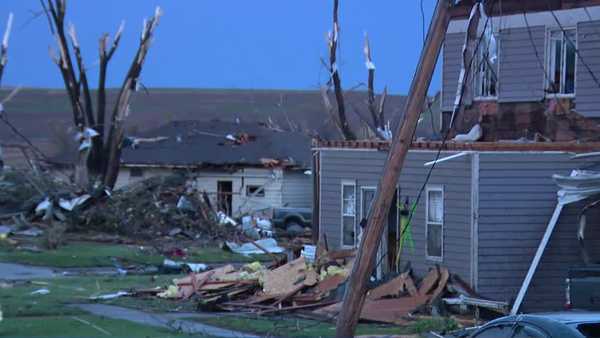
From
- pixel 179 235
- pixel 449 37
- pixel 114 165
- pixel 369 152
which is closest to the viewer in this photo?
pixel 369 152

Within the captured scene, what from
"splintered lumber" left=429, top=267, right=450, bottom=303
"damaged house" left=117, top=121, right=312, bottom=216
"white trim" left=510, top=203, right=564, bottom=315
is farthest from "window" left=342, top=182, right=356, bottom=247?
"damaged house" left=117, top=121, right=312, bottom=216

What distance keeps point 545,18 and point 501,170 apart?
457cm

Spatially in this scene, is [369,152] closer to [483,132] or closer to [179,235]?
[483,132]

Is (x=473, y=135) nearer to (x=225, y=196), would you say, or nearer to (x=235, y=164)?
(x=235, y=164)

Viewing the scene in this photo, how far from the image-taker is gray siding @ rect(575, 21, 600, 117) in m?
23.3

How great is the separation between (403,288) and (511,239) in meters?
2.39

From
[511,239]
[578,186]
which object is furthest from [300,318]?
[578,186]

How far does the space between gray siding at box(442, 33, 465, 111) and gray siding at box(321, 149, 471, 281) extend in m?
3.04

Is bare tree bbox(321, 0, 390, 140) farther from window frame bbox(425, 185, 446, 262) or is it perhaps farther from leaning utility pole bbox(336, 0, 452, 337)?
leaning utility pole bbox(336, 0, 452, 337)

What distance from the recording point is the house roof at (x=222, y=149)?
168 feet

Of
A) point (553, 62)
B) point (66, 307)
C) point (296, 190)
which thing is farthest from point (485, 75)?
point (296, 190)

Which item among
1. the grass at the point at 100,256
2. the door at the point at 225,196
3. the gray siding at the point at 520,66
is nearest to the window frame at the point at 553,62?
the gray siding at the point at 520,66

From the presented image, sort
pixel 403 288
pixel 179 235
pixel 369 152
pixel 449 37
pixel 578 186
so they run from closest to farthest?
pixel 578 186 → pixel 403 288 → pixel 369 152 → pixel 449 37 → pixel 179 235

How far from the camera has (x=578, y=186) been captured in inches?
808
